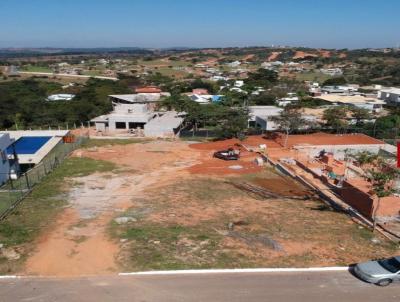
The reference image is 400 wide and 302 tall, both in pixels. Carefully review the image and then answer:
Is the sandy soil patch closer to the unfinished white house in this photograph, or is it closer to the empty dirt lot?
the empty dirt lot

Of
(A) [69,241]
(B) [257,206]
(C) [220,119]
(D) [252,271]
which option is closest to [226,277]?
(D) [252,271]

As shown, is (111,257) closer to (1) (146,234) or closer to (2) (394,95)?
(1) (146,234)

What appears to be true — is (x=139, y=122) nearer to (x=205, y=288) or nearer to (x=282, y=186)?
(x=282, y=186)

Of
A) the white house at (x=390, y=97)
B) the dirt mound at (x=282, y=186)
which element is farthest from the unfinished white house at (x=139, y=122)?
the white house at (x=390, y=97)

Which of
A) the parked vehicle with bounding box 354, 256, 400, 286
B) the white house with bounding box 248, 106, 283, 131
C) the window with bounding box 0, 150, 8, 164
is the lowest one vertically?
the white house with bounding box 248, 106, 283, 131

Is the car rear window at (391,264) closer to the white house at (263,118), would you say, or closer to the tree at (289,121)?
the tree at (289,121)

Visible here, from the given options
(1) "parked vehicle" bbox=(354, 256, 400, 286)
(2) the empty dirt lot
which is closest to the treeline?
(2) the empty dirt lot
